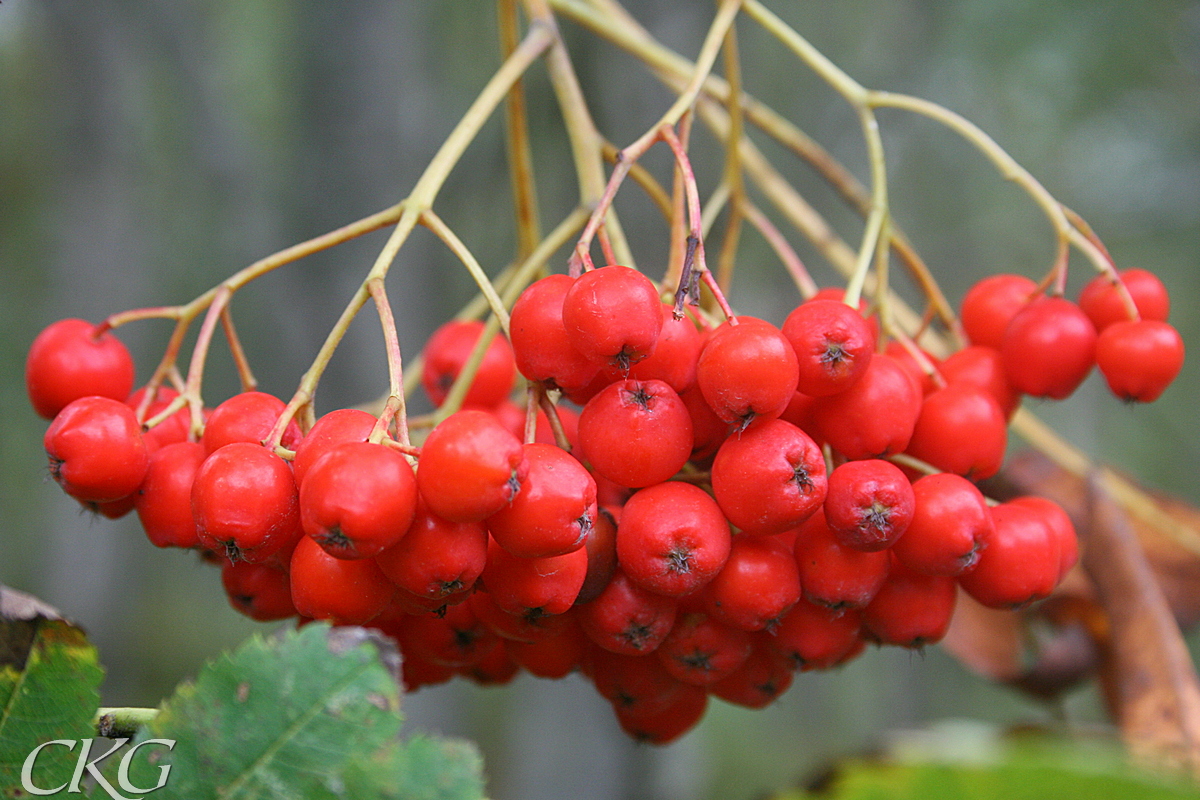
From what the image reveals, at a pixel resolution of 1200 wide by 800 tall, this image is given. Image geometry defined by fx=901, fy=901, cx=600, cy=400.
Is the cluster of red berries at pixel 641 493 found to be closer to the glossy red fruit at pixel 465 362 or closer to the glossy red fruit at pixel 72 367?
the glossy red fruit at pixel 72 367

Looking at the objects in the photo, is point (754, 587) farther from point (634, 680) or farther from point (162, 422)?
point (162, 422)

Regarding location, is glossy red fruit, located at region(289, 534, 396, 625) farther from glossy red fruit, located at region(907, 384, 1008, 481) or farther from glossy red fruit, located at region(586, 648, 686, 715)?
glossy red fruit, located at region(907, 384, 1008, 481)

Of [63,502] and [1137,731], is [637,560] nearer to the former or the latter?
[1137,731]

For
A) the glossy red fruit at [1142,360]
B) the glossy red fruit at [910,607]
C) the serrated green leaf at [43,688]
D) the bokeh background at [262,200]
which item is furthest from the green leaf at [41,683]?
the bokeh background at [262,200]

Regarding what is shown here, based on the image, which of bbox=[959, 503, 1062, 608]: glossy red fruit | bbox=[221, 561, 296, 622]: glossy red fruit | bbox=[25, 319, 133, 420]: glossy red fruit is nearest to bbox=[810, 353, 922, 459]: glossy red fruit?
bbox=[959, 503, 1062, 608]: glossy red fruit

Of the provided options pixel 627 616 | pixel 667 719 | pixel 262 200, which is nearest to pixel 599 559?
pixel 627 616

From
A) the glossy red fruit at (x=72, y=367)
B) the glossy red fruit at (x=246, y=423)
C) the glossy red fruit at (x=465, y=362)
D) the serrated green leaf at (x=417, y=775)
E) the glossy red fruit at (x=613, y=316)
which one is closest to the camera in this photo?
the serrated green leaf at (x=417, y=775)
